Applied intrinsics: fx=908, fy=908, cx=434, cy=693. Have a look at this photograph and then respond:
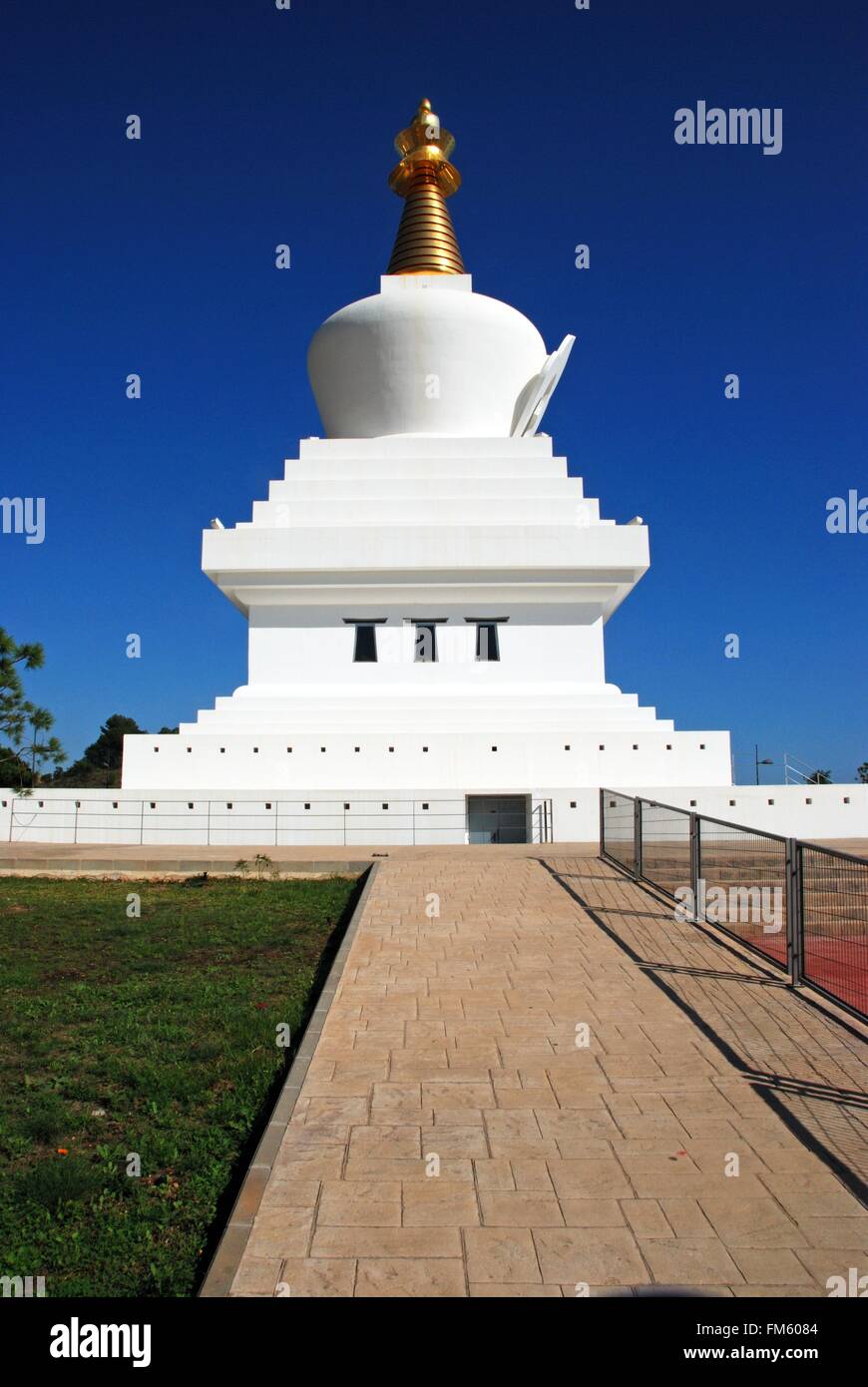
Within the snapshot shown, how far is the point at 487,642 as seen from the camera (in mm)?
21516

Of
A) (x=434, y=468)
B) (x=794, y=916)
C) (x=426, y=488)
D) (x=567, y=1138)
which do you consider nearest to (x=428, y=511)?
(x=426, y=488)

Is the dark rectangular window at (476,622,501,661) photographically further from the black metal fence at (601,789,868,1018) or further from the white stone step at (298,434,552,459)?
the black metal fence at (601,789,868,1018)

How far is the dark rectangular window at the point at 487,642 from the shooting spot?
21422 mm

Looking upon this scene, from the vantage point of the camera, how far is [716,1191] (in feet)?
12.6

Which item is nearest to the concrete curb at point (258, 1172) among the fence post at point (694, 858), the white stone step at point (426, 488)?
the fence post at point (694, 858)

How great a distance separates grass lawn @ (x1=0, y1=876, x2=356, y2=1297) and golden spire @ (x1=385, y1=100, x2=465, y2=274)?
2136 centimetres

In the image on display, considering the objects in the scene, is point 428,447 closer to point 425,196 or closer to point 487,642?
point 487,642

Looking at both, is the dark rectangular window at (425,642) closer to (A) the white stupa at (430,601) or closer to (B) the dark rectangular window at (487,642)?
(A) the white stupa at (430,601)

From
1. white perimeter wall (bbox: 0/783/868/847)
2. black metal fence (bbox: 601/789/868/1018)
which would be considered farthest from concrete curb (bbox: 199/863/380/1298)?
white perimeter wall (bbox: 0/783/868/847)

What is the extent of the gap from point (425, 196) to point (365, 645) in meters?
14.6

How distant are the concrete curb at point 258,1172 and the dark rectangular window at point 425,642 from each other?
1486 cm

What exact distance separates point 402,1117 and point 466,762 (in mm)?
13944
